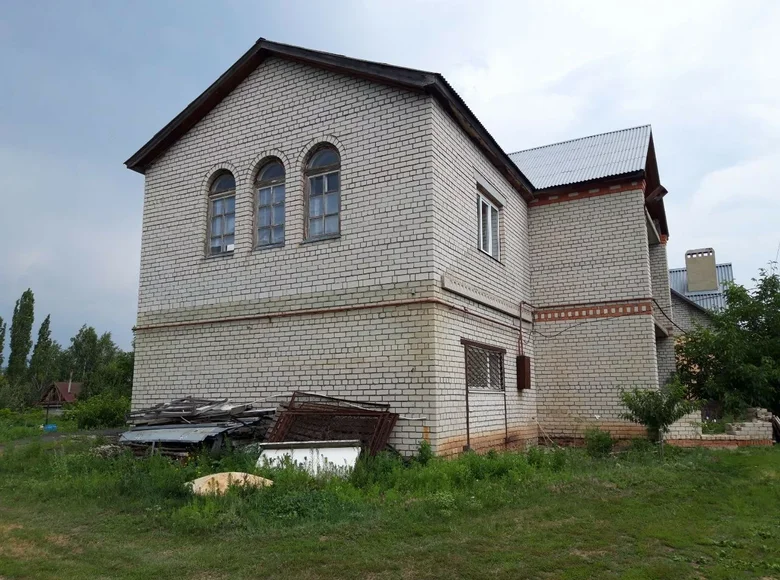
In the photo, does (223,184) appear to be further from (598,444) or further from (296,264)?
(598,444)

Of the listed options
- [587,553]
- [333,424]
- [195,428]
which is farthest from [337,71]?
[587,553]

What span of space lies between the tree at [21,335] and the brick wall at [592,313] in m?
42.5

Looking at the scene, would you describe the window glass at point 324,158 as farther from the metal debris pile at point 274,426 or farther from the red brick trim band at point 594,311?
the red brick trim band at point 594,311

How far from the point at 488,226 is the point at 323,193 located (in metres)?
3.18

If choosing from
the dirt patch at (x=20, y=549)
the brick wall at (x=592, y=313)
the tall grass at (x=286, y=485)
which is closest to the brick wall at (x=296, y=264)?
the tall grass at (x=286, y=485)

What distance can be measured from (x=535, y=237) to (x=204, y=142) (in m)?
6.86

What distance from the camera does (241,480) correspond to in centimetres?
648

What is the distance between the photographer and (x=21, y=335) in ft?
149

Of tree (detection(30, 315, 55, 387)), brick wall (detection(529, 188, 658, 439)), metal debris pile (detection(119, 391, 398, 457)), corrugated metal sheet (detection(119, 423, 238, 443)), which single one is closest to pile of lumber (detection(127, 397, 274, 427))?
metal debris pile (detection(119, 391, 398, 457))

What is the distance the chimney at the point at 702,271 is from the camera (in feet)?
98.6

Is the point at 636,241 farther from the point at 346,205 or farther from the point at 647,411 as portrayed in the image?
the point at 346,205

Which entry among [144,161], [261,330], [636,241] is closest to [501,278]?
[636,241]

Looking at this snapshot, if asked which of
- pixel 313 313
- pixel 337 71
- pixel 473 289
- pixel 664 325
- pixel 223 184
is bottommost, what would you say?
pixel 313 313

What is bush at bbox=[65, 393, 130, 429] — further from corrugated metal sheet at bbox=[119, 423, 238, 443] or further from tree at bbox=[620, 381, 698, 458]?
tree at bbox=[620, 381, 698, 458]
